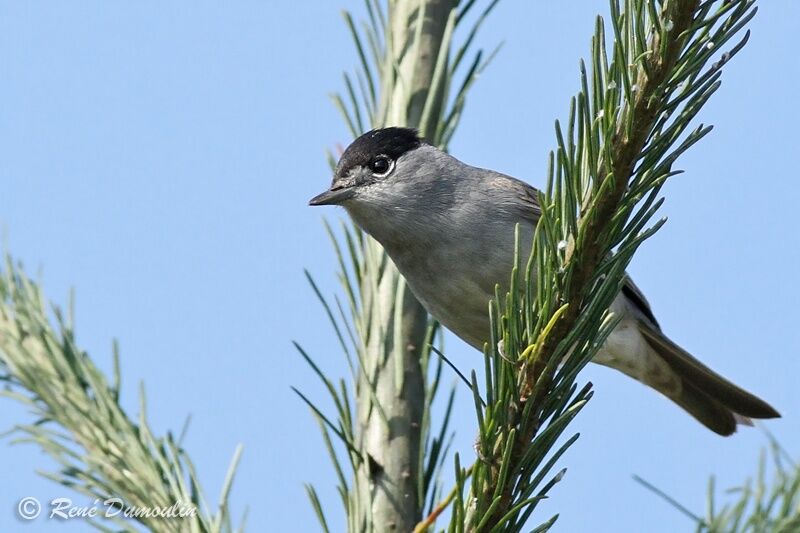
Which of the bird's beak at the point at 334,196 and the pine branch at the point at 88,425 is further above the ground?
the bird's beak at the point at 334,196

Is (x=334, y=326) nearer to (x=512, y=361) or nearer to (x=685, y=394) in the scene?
(x=512, y=361)

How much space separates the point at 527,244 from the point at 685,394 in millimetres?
1419

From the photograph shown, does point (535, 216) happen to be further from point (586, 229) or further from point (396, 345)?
point (586, 229)

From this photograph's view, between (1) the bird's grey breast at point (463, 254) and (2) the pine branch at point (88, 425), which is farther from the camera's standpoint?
(1) the bird's grey breast at point (463, 254)

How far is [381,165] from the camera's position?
3.88 metres

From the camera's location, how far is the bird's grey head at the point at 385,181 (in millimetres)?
3701

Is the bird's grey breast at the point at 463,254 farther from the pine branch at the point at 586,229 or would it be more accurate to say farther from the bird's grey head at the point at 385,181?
the pine branch at the point at 586,229

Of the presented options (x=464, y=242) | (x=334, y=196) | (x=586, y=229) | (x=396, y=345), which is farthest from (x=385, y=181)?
(x=586, y=229)

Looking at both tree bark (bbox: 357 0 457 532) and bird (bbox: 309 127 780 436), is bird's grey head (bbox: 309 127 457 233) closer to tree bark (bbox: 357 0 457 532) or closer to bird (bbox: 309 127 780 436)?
bird (bbox: 309 127 780 436)

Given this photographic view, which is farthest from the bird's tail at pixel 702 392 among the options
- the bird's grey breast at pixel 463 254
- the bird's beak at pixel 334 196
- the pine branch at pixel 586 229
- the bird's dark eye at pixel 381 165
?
the pine branch at pixel 586 229

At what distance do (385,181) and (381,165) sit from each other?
93 mm

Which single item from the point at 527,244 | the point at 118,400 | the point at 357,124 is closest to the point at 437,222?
the point at 527,244

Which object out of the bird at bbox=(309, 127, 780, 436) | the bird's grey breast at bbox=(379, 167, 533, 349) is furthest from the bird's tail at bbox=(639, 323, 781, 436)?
the bird's grey breast at bbox=(379, 167, 533, 349)

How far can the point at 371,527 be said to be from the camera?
2385mm
